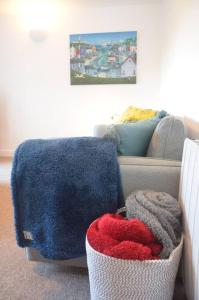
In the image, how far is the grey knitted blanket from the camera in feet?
3.14

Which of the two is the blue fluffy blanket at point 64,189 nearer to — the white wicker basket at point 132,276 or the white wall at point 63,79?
the white wicker basket at point 132,276

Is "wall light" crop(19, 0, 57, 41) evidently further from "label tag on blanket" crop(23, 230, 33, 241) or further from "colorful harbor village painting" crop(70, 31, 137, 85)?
"label tag on blanket" crop(23, 230, 33, 241)

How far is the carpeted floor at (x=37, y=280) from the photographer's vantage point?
126 centimetres

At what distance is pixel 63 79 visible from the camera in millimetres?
3746

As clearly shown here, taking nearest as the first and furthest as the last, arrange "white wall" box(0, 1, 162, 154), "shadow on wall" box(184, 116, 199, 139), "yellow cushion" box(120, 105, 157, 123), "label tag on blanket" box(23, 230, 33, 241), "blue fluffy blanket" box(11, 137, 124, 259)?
"blue fluffy blanket" box(11, 137, 124, 259)
"label tag on blanket" box(23, 230, 33, 241)
"shadow on wall" box(184, 116, 199, 139)
"yellow cushion" box(120, 105, 157, 123)
"white wall" box(0, 1, 162, 154)

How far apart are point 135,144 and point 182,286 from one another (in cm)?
77

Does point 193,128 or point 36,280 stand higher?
point 193,128

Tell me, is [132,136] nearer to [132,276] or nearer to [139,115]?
[132,276]

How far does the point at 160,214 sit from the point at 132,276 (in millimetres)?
253

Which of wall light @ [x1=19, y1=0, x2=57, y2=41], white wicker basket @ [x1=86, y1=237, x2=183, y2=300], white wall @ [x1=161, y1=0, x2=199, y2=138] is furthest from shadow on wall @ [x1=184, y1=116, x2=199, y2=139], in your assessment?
wall light @ [x1=19, y1=0, x2=57, y2=41]

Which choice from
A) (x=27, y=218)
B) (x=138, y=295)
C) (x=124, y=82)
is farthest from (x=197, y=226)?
(x=124, y=82)

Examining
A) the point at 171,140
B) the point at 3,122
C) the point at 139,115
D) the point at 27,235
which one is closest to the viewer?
the point at 27,235

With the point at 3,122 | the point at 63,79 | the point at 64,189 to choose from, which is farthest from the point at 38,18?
the point at 64,189

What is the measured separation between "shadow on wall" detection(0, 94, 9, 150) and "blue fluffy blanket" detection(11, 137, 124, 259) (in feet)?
9.71
